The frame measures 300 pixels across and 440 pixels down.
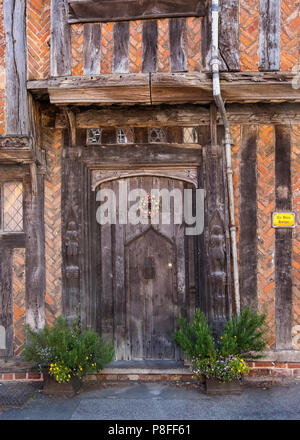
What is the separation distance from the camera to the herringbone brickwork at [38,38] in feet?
16.5

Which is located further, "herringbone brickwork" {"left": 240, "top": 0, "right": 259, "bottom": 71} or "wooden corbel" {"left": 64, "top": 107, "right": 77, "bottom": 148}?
"wooden corbel" {"left": 64, "top": 107, "right": 77, "bottom": 148}

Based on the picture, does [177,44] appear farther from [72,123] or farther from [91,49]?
[72,123]

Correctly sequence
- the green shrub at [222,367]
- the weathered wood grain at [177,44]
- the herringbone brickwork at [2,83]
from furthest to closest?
the herringbone brickwork at [2,83], the weathered wood grain at [177,44], the green shrub at [222,367]

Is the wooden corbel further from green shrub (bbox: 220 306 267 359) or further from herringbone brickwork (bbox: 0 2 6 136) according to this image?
green shrub (bbox: 220 306 267 359)

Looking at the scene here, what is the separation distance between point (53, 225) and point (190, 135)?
88.1 inches

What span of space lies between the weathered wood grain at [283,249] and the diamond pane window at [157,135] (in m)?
1.52

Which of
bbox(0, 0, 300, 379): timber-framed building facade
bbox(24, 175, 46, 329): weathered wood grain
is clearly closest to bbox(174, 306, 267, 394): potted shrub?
bbox(0, 0, 300, 379): timber-framed building facade

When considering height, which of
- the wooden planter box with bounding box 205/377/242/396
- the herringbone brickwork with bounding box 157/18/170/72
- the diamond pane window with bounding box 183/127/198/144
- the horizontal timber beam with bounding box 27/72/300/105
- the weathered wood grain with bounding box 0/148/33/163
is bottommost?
the wooden planter box with bounding box 205/377/242/396

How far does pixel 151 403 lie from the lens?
14.6 feet

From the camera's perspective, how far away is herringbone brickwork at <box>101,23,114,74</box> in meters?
4.95

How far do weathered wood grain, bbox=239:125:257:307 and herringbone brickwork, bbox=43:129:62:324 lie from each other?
2471mm

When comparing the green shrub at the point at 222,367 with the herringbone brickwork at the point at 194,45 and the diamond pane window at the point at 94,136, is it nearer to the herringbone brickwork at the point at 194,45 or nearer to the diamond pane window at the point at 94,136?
the diamond pane window at the point at 94,136

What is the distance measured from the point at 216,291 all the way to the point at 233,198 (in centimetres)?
125

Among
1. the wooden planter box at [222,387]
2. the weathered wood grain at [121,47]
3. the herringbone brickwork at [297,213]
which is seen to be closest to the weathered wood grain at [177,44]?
the weathered wood grain at [121,47]
